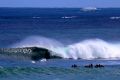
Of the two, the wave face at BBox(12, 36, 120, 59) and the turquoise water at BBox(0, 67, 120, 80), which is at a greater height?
the wave face at BBox(12, 36, 120, 59)

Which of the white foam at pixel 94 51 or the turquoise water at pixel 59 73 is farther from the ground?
the white foam at pixel 94 51

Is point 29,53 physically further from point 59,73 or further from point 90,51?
point 59,73

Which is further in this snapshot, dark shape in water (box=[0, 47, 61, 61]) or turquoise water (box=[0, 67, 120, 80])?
dark shape in water (box=[0, 47, 61, 61])

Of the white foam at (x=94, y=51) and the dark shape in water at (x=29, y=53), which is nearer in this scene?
the dark shape in water at (x=29, y=53)

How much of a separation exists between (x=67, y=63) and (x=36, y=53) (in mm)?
4449

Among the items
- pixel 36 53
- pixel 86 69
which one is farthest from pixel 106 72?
pixel 36 53

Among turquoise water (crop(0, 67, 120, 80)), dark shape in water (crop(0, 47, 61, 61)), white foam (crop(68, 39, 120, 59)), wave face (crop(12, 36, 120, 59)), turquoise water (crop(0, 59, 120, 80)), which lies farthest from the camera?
white foam (crop(68, 39, 120, 59))

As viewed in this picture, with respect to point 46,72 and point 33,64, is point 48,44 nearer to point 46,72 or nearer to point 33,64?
point 33,64

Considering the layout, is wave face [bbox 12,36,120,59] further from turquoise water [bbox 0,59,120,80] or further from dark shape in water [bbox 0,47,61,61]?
turquoise water [bbox 0,59,120,80]

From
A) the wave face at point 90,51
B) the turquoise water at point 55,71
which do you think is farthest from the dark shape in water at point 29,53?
the turquoise water at point 55,71

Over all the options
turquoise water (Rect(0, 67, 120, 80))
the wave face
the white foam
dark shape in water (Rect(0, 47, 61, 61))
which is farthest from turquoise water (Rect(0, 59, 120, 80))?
the white foam

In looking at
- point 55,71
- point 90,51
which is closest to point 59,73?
point 55,71

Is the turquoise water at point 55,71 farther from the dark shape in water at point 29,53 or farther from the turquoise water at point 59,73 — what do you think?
the dark shape in water at point 29,53

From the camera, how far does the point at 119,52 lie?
4425 cm
